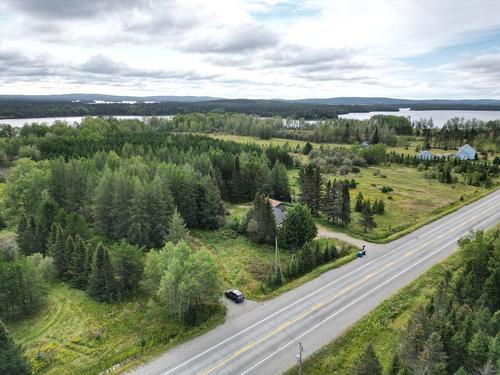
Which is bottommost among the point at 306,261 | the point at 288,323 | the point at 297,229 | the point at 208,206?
the point at 288,323

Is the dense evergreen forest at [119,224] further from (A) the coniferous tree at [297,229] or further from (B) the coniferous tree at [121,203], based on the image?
(A) the coniferous tree at [297,229]

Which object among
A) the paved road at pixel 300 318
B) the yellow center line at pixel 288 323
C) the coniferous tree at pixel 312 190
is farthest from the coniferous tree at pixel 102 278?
the coniferous tree at pixel 312 190

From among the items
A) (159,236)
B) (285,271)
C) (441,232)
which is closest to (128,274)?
(159,236)

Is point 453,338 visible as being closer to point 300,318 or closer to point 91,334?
point 300,318

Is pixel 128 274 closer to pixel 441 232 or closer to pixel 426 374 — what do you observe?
pixel 426 374

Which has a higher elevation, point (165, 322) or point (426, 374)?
point (426, 374)

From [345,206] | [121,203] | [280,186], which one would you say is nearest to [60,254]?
[121,203]
